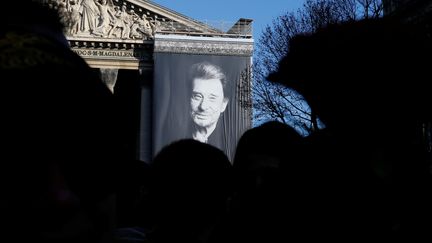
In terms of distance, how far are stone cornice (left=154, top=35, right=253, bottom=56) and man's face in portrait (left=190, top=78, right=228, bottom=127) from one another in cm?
163

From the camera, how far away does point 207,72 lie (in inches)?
953

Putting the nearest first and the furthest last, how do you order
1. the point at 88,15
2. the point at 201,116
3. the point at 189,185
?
the point at 189,185 → the point at 201,116 → the point at 88,15

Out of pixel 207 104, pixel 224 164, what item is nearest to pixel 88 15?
pixel 207 104

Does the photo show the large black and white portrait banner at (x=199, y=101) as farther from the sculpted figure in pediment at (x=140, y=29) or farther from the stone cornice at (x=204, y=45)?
the sculpted figure in pediment at (x=140, y=29)

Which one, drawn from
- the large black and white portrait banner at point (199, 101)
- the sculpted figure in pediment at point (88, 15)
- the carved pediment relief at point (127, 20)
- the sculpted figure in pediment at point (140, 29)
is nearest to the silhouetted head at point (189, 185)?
the large black and white portrait banner at point (199, 101)

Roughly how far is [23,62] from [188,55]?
2373cm

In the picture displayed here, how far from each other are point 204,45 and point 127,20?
168 inches

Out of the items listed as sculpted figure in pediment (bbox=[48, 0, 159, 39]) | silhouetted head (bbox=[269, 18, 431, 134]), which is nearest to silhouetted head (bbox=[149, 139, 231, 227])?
silhouetted head (bbox=[269, 18, 431, 134])

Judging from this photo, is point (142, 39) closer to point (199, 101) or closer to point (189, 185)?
point (199, 101)

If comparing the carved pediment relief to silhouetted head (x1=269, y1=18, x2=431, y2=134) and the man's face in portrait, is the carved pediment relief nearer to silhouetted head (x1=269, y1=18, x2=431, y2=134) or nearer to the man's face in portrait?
the man's face in portrait

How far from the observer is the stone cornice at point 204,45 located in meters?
24.7

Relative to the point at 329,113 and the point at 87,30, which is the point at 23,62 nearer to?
the point at 329,113

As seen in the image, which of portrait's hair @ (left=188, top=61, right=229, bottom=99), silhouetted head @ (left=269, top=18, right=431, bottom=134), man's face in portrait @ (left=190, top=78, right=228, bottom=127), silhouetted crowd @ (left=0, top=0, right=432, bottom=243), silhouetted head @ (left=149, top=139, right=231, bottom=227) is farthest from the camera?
portrait's hair @ (left=188, top=61, right=229, bottom=99)

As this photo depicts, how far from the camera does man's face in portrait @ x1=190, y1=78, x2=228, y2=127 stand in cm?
2361
